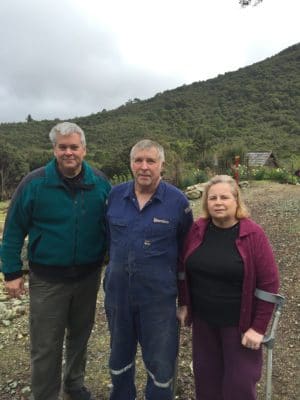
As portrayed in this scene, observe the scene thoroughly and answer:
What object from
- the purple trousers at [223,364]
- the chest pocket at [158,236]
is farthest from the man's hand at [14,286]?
the purple trousers at [223,364]

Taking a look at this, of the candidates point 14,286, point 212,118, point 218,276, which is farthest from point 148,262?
point 212,118

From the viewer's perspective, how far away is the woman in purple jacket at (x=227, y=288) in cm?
203

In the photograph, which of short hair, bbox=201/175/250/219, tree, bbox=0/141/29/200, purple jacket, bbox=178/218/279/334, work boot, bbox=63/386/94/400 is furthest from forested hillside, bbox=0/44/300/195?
purple jacket, bbox=178/218/279/334

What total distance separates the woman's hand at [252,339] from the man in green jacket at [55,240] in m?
0.97

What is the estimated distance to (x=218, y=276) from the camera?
81.9 inches

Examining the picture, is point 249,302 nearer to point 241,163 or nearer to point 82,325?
point 82,325

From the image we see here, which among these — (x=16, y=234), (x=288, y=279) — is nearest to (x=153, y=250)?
(x=16, y=234)

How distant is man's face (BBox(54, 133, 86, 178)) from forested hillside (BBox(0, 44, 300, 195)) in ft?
82.0

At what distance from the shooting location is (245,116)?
44875 millimetres

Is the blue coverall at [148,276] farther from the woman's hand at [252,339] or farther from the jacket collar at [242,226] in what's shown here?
the woman's hand at [252,339]

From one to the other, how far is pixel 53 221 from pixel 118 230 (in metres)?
0.39

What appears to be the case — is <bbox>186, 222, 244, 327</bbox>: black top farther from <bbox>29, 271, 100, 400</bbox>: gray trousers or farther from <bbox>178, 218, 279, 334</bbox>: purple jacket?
<bbox>29, 271, 100, 400</bbox>: gray trousers

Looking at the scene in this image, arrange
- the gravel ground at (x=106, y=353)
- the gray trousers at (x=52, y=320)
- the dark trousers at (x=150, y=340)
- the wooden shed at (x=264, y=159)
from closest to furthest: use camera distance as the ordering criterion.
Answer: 1. the dark trousers at (x=150, y=340)
2. the gray trousers at (x=52, y=320)
3. the gravel ground at (x=106, y=353)
4. the wooden shed at (x=264, y=159)

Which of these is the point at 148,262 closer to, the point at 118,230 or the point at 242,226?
the point at 118,230
